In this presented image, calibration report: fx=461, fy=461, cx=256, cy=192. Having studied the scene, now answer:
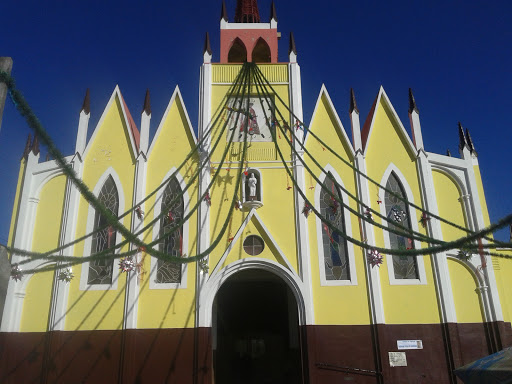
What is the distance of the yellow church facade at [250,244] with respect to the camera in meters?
12.3

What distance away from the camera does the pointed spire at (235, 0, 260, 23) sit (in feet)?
62.3

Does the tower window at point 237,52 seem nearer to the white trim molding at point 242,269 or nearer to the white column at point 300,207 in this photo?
the white column at point 300,207

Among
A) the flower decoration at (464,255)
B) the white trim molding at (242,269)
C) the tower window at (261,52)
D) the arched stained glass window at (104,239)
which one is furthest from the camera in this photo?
the tower window at (261,52)

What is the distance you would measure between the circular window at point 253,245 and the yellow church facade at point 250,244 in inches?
1.6

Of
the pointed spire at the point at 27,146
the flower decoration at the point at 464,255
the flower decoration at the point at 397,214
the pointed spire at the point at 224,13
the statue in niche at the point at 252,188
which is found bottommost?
the flower decoration at the point at 464,255

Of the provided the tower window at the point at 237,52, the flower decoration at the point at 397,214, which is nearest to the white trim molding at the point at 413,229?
the flower decoration at the point at 397,214

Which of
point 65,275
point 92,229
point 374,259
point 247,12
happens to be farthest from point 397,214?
point 247,12

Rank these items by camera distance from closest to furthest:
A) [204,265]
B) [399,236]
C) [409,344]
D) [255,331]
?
1. [409,344]
2. [204,265]
3. [399,236]
4. [255,331]

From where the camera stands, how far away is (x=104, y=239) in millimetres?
13633

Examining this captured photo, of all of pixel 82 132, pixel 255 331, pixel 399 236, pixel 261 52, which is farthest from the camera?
pixel 255 331

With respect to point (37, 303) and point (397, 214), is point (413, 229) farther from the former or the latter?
point (37, 303)

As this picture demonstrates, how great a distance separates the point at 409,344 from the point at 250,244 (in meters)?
5.11

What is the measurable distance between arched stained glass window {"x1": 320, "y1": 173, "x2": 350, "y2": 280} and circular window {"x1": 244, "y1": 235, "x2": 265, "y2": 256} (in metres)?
1.86

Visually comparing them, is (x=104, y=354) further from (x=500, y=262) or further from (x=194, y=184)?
(x=500, y=262)
